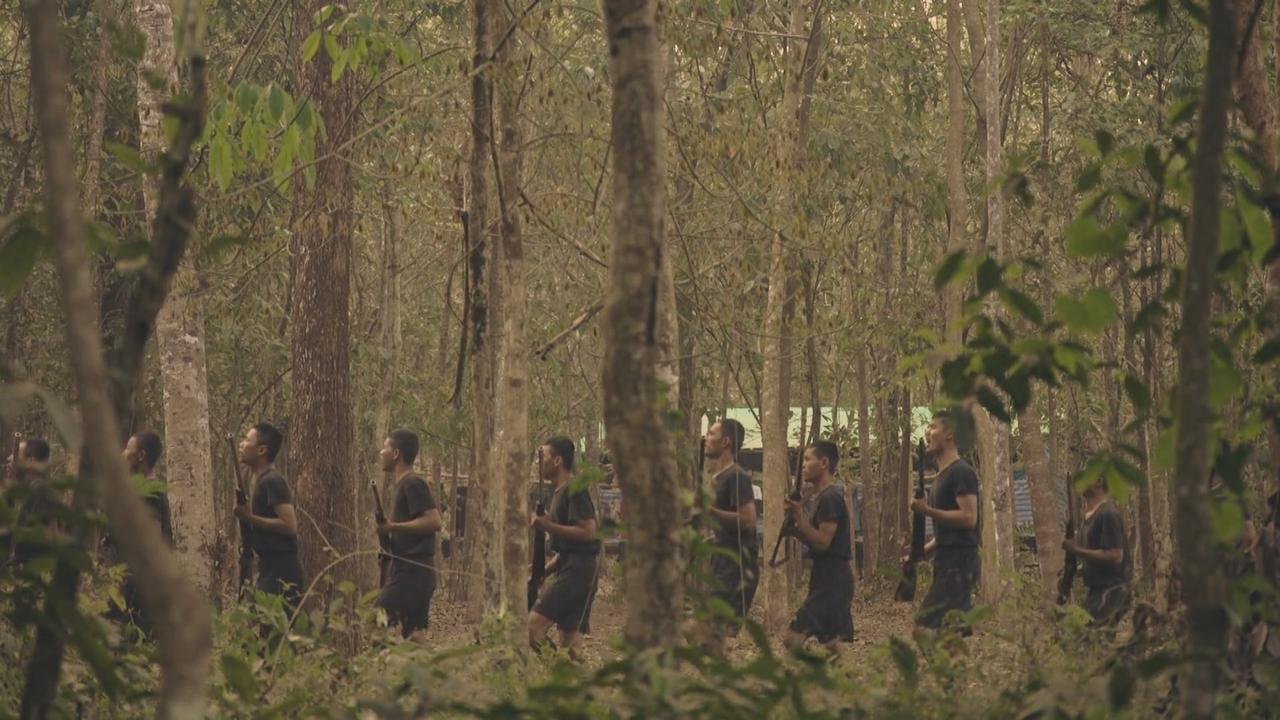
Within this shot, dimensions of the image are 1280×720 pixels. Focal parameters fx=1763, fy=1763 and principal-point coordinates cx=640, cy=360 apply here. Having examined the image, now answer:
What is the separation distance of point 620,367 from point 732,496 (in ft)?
24.1

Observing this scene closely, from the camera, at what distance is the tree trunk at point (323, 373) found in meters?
12.7

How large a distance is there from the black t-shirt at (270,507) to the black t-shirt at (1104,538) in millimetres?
5227

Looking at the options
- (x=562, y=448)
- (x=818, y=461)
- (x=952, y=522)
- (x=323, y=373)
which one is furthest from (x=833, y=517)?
(x=323, y=373)

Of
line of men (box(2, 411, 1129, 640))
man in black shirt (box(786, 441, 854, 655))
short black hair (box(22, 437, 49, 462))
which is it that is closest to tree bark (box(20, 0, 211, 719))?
line of men (box(2, 411, 1129, 640))

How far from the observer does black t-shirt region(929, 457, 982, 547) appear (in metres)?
11.2

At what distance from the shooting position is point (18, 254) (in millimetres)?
3518

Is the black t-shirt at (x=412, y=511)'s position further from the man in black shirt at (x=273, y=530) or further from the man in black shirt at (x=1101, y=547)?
the man in black shirt at (x=1101, y=547)

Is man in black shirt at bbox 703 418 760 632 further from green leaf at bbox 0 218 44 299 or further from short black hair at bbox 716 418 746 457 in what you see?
green leaf at bbox 0 218 44 299

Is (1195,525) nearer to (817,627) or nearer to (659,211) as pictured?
(659,211)

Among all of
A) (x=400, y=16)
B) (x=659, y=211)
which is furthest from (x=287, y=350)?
(x=659, y=211)

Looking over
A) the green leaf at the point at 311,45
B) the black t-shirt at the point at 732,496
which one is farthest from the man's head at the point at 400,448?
the green leaf at the point at 311,45

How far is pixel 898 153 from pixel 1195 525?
569 inches

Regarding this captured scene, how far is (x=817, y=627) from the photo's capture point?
11305mm

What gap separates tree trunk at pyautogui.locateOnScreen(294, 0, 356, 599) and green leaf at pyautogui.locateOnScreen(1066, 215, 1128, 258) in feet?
29.9
